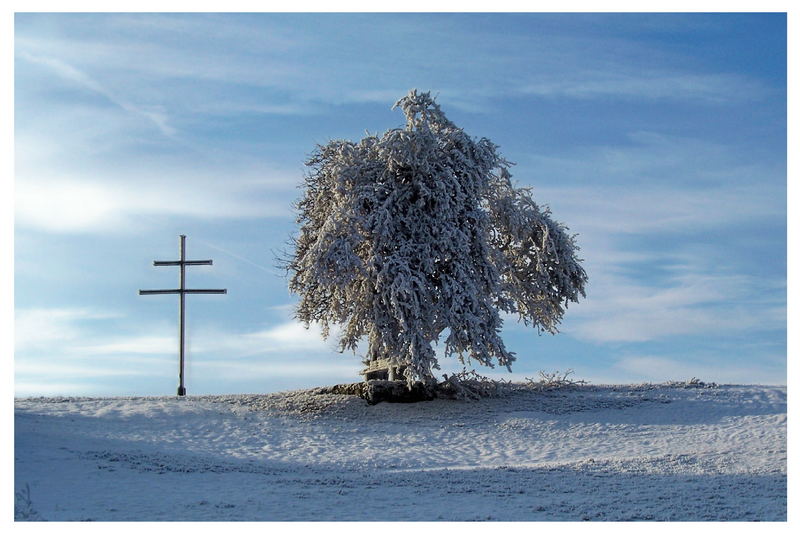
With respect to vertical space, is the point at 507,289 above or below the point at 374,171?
below

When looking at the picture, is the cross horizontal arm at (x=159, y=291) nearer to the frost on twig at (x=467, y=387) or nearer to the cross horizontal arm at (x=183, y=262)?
the cross horizontal arm at (x=183, y=262)

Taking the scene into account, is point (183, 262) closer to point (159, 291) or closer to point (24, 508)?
point (159, 291)

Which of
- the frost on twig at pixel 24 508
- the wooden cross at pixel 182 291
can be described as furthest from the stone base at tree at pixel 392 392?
the frost on twig at pixel 24 508

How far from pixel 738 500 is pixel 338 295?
1169cm

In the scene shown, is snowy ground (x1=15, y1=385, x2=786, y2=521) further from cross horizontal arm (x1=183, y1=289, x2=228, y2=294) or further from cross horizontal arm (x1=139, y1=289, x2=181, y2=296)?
cross horizontal arm (x1=139, y1=289, x2=181, y2=296)

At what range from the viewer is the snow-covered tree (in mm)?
20969

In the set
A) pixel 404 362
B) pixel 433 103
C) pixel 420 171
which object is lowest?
pixel 404 362

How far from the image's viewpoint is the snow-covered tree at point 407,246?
2097cm

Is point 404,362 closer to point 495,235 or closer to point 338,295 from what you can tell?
point 338,295

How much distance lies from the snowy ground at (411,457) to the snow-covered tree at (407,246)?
7.20 ft

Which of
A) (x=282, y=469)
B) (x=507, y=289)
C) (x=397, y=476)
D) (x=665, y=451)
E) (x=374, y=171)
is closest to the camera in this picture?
(x=397, y=476)

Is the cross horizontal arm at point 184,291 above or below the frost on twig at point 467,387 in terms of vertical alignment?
above

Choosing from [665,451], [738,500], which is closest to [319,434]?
[665,451]

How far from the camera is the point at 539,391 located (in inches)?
930
